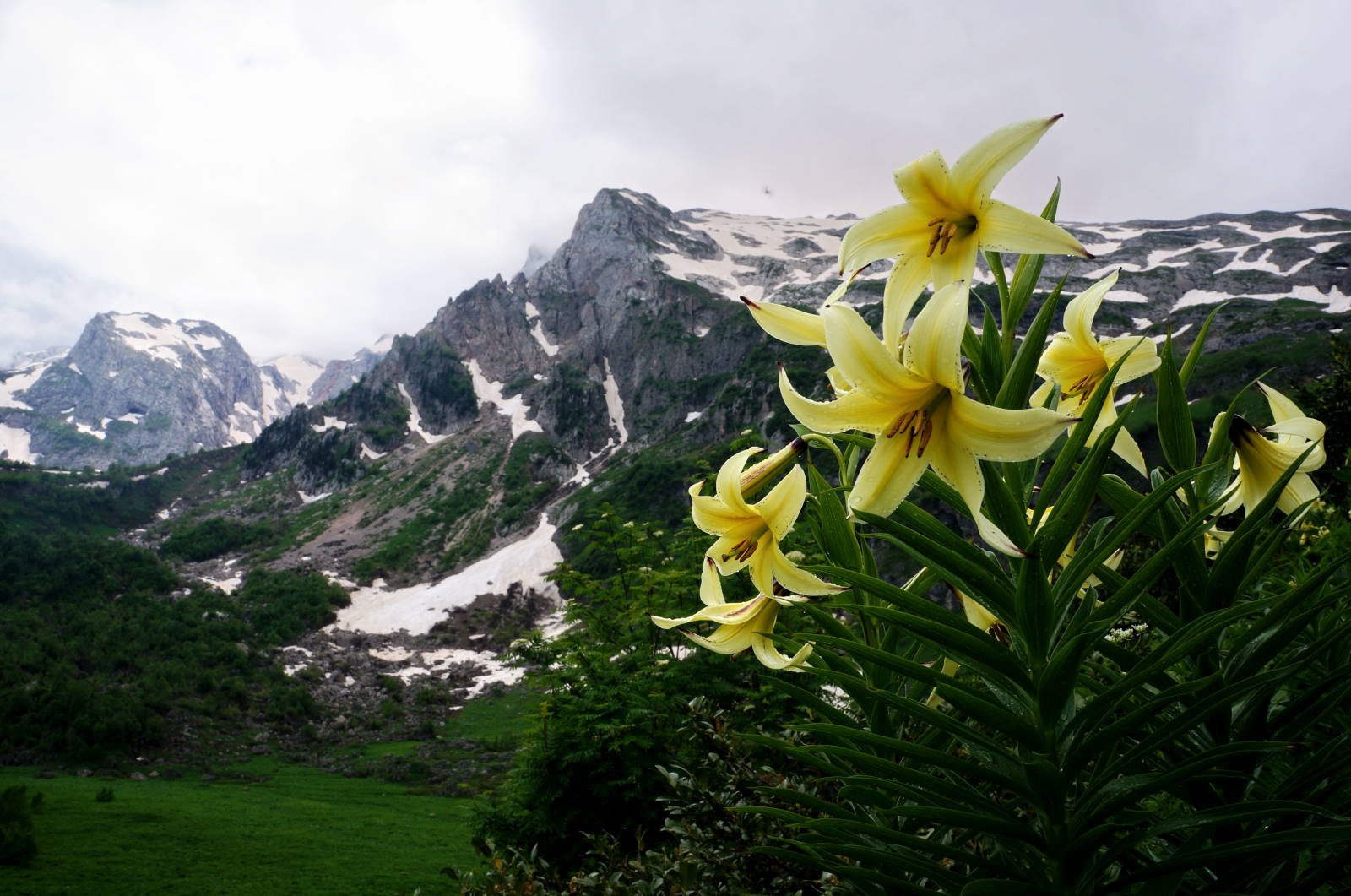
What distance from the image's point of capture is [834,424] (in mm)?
867

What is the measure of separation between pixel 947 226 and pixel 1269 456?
0.59 meters

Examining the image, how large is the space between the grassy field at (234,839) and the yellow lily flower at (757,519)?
6.86 meters

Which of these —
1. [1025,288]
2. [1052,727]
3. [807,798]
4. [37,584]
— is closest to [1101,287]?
[1025,288]

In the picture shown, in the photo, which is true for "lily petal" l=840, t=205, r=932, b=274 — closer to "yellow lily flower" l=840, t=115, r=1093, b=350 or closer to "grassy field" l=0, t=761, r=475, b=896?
"yellow lily flower" l=840, t=115, r=1093, b=350

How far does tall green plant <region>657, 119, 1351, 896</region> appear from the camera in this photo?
0.75m

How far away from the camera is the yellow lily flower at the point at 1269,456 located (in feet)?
3.24

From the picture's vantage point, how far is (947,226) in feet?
3.18

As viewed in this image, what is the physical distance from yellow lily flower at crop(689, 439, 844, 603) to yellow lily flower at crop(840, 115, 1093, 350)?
29 cm

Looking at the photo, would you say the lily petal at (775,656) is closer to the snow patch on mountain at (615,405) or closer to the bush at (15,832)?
the bush at (15,832)

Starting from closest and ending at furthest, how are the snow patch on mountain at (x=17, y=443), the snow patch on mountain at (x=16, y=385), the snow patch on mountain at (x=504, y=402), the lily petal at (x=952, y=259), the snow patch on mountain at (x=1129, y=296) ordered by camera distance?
the lily petal at (x=952, y=259) → the snow patch on mountain at (x=1129, y=296) → the snow patch on mountain at (x=504, y=402) → the snow patch on mountain at (x=17, y=443) → the snow patch on mountain at (x=16, y=385)

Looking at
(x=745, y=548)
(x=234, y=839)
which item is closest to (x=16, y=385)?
(x=234, y=839)

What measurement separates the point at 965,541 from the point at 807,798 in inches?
16.6

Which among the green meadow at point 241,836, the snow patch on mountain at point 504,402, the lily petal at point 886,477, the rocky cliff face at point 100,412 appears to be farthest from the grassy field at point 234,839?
the rocky cliff face at point 100,412

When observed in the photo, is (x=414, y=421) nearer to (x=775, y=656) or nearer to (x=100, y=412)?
(x=775, y=656)
